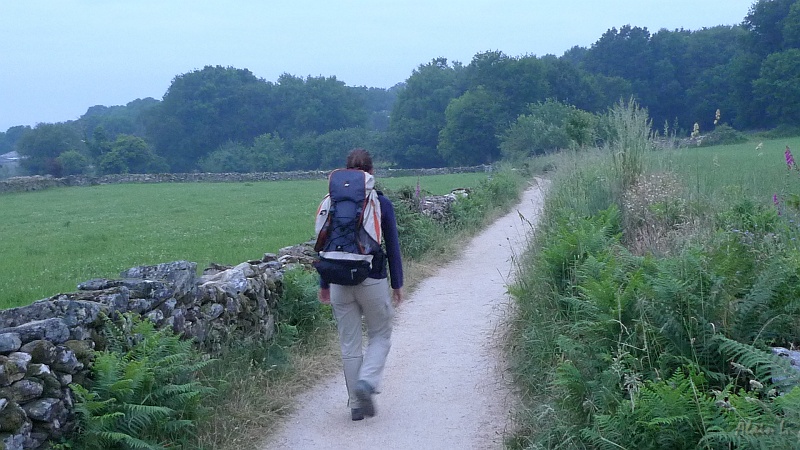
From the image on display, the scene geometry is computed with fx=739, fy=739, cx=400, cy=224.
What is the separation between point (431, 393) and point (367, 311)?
3.96ft

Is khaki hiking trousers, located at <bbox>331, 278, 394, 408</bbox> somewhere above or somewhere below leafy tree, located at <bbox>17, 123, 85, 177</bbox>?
below

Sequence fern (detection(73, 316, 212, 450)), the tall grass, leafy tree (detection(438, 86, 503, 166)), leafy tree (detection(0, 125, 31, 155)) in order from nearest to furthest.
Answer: fern (detection(73, 316, 212, 450)) < the tall grass < leafy tree (detection(438, 86, 503, 166)) < leafy tree (detection(0, 125, 31, 155))

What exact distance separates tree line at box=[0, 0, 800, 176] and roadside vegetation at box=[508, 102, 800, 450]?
4094 cm

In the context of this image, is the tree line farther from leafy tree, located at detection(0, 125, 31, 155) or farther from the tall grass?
leafy tree, located at detection(0, 125, 31, 155)

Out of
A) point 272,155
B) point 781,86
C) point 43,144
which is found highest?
point 781,86

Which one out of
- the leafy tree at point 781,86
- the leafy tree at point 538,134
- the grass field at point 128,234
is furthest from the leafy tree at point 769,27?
the grass field at point 128,234

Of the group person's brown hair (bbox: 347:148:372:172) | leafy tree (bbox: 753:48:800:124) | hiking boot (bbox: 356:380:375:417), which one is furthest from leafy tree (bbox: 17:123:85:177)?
hiking boot (bbox: 356:380:375:417)

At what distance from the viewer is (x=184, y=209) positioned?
88.4ft

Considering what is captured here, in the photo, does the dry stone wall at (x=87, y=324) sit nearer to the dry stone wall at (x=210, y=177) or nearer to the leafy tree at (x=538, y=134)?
the leafy tree at (x=538, y=134)

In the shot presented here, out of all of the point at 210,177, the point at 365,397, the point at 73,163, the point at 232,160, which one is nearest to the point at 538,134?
the point at 210,177

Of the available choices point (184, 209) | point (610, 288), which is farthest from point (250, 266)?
point (184, 209)

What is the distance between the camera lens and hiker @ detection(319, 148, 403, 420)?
589cm

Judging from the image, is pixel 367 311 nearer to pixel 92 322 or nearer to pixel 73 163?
pixel 92 322

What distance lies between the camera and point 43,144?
81812 millimetres
